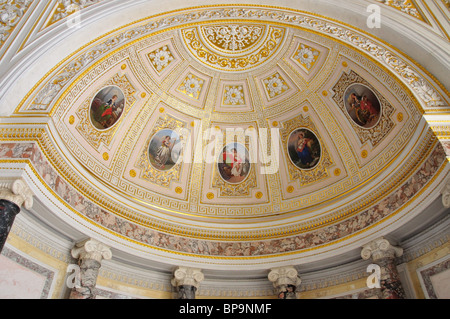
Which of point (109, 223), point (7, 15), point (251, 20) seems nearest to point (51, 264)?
point (109, 223)

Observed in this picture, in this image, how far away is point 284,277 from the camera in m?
10.7

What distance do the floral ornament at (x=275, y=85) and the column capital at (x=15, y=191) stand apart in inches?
340

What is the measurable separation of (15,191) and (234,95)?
322 inches

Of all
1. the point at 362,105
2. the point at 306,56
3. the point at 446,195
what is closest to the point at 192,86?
the point at 306,56

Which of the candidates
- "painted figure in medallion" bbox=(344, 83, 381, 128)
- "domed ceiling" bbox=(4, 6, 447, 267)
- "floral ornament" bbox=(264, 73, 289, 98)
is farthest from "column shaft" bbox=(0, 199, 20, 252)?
"painted figure in medallion" bbox=(344, 83, 381, 128)

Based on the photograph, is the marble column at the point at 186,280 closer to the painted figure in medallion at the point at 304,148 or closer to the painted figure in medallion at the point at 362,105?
the painted figure in medallion at the point at 304,148

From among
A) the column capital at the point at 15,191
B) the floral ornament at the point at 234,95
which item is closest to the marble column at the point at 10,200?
the column capital at the point at 15,191

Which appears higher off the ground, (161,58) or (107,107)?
(161,58)

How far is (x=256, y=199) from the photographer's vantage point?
42.8 ft

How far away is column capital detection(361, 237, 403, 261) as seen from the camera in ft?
30.4

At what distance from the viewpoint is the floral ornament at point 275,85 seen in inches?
498

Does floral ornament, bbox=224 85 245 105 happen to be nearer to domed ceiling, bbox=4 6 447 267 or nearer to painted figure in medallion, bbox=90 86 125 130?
domed ceiling, bbox=4 6 447 267

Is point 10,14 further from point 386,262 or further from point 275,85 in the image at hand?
point 386,262

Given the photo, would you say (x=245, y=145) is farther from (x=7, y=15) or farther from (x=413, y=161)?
(x=7, y=15)
